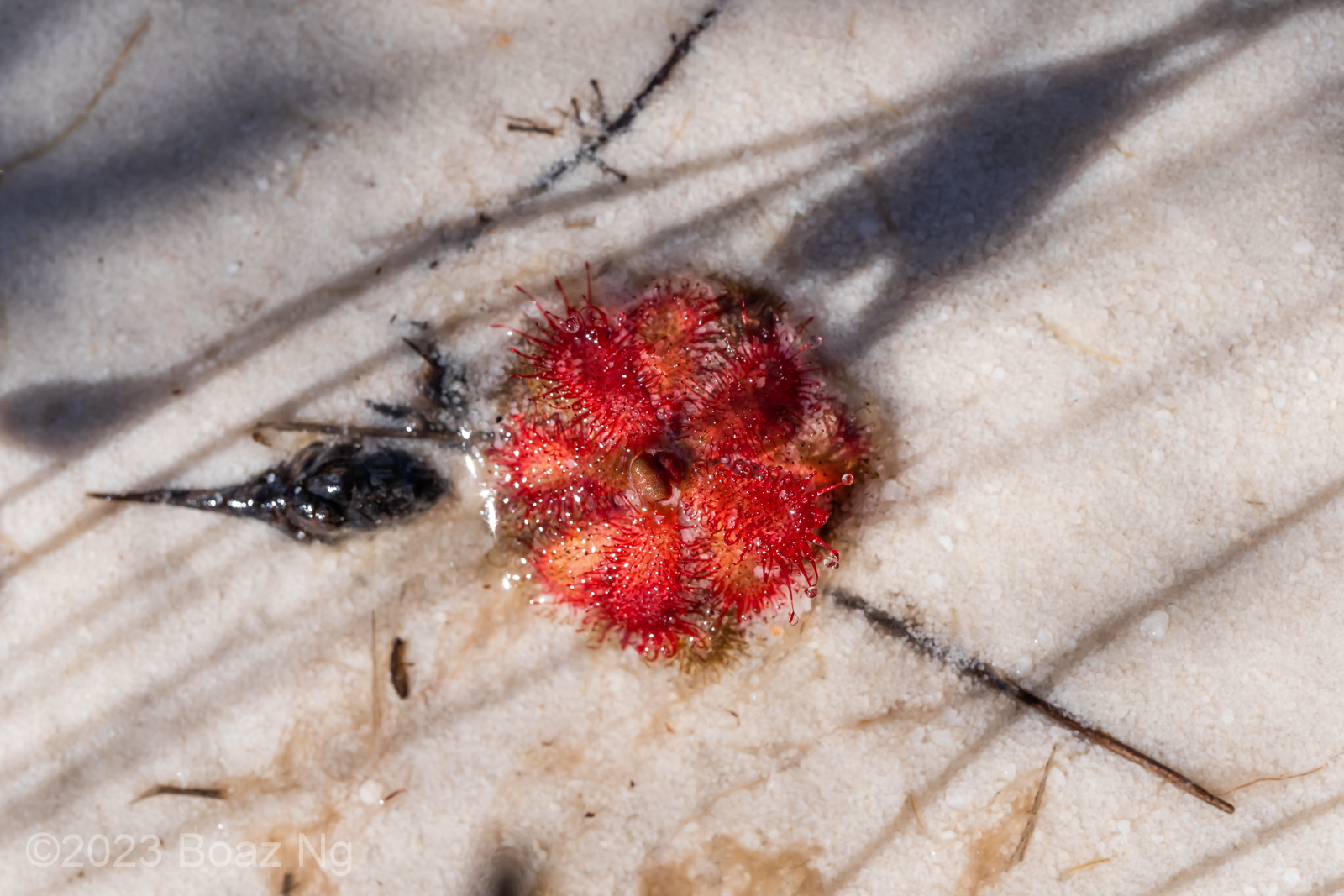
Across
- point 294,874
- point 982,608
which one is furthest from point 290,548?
point 982,608

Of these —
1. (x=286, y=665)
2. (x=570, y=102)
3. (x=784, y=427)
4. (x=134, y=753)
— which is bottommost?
(x=134, y=753)

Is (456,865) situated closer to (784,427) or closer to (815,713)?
(815,713)

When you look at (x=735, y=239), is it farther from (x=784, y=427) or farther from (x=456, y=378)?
(x=456, y=378)

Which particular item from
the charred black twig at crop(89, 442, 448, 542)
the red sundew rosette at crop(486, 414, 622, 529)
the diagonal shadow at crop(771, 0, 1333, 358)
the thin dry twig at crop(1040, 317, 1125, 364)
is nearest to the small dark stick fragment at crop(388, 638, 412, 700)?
the charred black twig at crop(89, 442, 448, 542)

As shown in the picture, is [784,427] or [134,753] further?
[134,753]

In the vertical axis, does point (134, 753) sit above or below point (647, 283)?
below

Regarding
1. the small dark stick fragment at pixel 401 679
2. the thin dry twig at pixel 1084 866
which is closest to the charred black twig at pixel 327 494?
the small dark stick fragment at pixel 401 679
